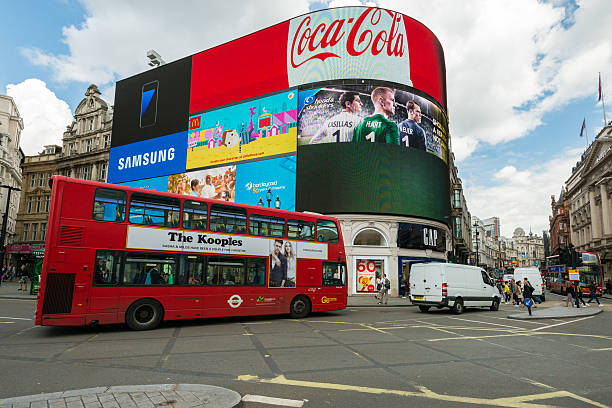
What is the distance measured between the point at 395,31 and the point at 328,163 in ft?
45.8

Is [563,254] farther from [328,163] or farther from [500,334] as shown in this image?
[328,163]

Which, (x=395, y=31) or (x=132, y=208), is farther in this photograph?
(x=395, y=31)

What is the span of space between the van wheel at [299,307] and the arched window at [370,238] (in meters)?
17.8

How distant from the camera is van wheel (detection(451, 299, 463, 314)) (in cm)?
2047

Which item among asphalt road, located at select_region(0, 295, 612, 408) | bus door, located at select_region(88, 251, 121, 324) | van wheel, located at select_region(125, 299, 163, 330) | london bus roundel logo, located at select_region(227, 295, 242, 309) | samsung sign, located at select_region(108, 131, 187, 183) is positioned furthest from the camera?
samsung sign, located at select_region(108, 131, 187, 183)

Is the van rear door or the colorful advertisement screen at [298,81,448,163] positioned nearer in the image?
the van rear door

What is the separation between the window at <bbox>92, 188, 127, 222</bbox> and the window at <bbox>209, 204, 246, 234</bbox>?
3.00 meters

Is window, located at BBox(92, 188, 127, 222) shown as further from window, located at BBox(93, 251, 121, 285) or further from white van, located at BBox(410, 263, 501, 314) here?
white van, located at BBox(410, 263, 501, 314)

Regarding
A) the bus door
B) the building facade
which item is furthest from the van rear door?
the building facade

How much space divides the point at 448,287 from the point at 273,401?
55.0 ft

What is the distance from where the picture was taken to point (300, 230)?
56.0ft

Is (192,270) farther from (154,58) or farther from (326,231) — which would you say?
(154,58)

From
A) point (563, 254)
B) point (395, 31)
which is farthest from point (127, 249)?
point (395, 31)

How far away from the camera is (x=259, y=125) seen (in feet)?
125
